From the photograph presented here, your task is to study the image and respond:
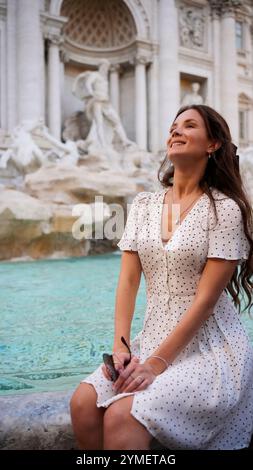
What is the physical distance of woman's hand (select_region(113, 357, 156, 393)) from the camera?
4.46ft

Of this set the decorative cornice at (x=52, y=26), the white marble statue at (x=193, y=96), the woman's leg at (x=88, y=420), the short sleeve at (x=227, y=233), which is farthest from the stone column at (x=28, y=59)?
the woman's leg at (x=88, y=420)

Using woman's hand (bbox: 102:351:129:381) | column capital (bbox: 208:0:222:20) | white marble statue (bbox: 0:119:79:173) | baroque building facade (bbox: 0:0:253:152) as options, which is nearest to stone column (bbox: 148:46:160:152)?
baroque building facade (bbox: 0:0:253:152)

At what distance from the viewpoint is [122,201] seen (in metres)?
9.40

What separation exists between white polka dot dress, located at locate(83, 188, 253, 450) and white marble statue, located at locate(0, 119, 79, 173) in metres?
8.55

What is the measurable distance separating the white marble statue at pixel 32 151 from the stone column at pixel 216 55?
29.6ft

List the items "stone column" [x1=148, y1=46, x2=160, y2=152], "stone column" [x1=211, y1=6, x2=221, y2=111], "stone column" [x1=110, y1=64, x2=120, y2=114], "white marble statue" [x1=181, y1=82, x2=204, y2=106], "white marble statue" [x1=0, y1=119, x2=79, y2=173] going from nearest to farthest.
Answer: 1. "white marble statue" [x1=0, y1=119, x2=79, y2=173]
2. "stone column" [x1=148, y1=46, x2=160, y2=152]
3. "stone column" [x1=110, y1=64, x2=120, y2=114]
4. "white marble statue" [x1=181, y1=82, x2=204, y2=106]
5. "stone column" [x1=211, y1=6, x2=221, y2=111]

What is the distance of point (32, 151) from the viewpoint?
998 centimetres

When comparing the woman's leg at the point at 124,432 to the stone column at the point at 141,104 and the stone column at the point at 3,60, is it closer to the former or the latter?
the stone column at the point at 3,60

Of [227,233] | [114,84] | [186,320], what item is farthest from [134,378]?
[114,84]

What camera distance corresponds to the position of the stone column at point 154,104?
658 inches

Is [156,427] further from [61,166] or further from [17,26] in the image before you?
[17,26]

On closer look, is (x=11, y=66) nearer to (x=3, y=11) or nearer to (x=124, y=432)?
(x=3, y=11)

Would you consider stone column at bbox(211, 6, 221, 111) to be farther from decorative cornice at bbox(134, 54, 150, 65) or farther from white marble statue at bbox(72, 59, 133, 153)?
white marble statue at bbox(72, 59, 133, 153)

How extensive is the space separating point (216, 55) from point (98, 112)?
673 centimetres
